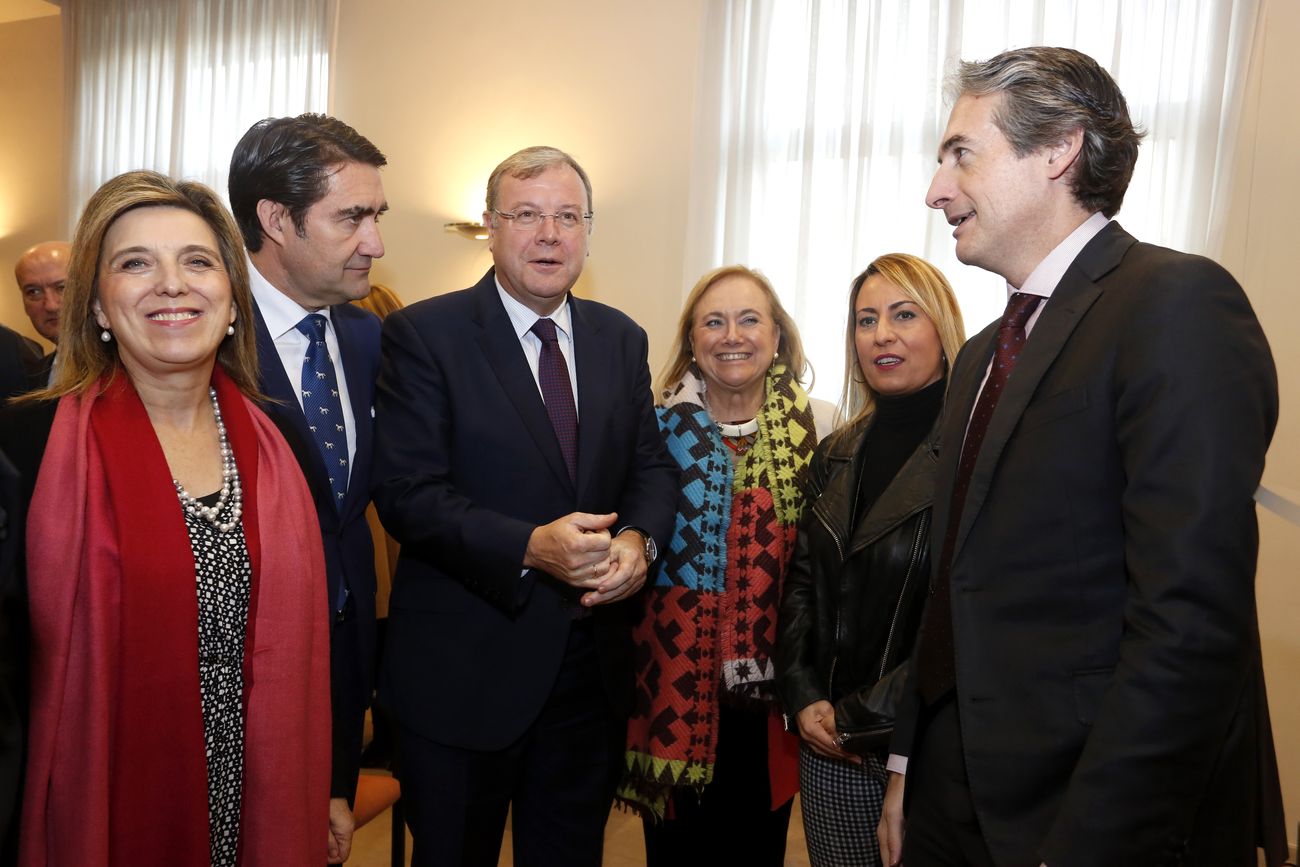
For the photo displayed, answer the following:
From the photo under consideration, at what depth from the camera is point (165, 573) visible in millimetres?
1619

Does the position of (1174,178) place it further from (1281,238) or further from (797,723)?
(797,723)

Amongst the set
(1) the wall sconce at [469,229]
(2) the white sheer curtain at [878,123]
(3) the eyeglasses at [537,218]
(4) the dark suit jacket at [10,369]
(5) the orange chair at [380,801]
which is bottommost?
(5) the orange chair at [380,801]

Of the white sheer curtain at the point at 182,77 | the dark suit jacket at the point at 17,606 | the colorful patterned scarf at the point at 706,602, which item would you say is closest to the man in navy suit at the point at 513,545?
the colorful patterned scarf at the point at 706,602

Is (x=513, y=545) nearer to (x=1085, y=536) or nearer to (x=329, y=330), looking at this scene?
(x=329, y=330)

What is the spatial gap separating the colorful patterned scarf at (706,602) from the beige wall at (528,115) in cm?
295

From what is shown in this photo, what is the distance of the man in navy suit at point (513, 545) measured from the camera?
2023mm

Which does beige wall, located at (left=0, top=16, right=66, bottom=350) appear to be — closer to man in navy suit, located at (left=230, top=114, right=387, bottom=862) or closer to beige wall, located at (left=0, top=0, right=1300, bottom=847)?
beige wall, located at (left=0, top=0, right=1300, bottom=847)

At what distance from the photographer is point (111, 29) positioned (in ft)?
22.9

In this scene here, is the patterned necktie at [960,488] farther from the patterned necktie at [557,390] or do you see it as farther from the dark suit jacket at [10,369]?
the dark suit jacket at [10,369]

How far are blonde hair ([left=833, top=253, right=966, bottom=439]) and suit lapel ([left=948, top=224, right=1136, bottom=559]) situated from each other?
102 centimetres

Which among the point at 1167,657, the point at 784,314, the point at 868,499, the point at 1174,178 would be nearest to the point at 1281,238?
the point at 1174,178

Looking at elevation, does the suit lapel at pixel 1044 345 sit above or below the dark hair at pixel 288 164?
below

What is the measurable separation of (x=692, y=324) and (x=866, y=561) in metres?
0.94

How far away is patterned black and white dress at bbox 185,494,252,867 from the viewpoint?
169 cm
